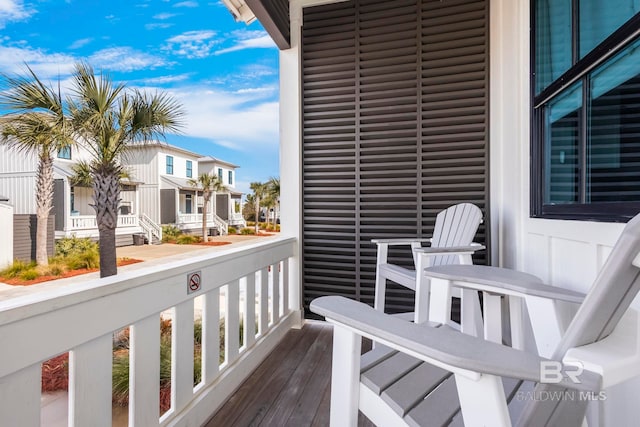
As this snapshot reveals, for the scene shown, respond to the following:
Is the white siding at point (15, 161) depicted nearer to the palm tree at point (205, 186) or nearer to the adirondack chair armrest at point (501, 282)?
the palm tree at point (205, 186)

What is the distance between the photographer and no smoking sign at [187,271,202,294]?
57.0 inches

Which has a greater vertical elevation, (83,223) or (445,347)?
(83,223)

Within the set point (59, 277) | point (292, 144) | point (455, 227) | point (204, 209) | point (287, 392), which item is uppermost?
point (292, 144)

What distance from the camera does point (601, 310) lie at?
59 centimetres

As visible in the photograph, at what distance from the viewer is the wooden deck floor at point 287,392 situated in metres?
1.57

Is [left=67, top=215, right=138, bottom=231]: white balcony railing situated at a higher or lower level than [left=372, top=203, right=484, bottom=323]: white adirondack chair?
higher

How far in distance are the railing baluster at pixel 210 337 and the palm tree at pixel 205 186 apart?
0.55 m

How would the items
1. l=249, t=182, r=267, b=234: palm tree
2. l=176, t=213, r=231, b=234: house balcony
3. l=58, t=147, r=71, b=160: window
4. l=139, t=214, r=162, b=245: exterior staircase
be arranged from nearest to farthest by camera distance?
1. l=58, t=147, r=71, b=160: window
2. l=139, t=214, r=162, b=245: exterior staircase
3. l=176, t=213, r=231, b=234: house balcony
4. l=249, t=182, r=267, b=234: palm tree

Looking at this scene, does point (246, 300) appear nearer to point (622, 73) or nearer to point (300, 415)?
point (300, 415)

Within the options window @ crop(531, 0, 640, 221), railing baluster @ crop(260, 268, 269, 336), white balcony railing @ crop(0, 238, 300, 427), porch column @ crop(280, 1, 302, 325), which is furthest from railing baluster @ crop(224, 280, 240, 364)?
window @ crop(531, 0, 640, 221)

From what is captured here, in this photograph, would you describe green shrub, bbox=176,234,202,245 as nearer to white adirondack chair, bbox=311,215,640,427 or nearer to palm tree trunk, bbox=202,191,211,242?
palm tree trunk, bbox=202,191,211,242

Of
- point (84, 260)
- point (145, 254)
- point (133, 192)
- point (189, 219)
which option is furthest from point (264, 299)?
point (84, 260)

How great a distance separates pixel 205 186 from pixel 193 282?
51.1 inches

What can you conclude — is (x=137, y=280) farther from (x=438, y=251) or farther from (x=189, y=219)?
(x=438, y=251)
